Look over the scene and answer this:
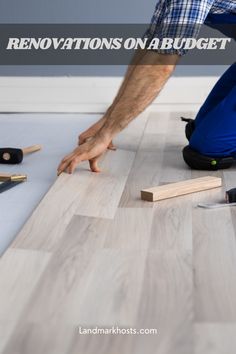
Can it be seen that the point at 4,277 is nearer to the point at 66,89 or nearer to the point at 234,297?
the point at 234,297

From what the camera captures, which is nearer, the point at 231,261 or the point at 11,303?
the point at 11,303

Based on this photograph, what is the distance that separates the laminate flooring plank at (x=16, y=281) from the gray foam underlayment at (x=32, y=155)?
7.0 inches

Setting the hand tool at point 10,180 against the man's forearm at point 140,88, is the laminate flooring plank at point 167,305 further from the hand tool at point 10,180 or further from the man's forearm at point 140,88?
the hand tool at point 10,180

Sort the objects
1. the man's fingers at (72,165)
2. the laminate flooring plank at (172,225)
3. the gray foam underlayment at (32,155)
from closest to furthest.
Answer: the laminate flooring plank at (172,225) → the gray foam underlayment at (32,155) → the man's fingers at (72,165)

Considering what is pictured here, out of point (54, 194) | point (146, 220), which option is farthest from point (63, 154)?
point (146, 220)

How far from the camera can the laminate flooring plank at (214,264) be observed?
180 cm

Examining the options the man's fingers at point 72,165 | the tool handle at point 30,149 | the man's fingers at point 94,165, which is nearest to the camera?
the man's fingers at point 72,165

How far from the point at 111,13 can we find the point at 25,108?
0.87 meters

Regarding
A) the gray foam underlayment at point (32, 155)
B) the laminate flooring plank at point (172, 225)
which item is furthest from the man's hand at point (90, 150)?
the laminate flooring plank at point (172, 225)

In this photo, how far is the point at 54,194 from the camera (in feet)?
9.38

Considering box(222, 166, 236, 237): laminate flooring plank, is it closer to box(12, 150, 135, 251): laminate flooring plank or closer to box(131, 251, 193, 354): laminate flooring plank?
box(12, 150, 135, 251): laminate flooring plank

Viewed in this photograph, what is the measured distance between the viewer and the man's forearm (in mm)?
2844

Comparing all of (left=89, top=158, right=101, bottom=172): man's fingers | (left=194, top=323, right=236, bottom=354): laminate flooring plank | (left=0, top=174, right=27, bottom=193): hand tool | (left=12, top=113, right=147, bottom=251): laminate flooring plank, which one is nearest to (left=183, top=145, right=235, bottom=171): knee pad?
(left=12, top=113, right=147, bottom=251): laminate flooring plank

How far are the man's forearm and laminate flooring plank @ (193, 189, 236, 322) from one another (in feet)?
1.42
